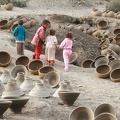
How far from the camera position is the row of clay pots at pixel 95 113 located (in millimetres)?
7254

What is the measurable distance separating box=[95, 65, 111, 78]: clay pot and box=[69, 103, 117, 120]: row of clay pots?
11.7 feet

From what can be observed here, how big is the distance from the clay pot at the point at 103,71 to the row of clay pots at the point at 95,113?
3579 millimetres

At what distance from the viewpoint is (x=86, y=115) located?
24.7ft

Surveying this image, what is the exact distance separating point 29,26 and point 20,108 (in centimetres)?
1014

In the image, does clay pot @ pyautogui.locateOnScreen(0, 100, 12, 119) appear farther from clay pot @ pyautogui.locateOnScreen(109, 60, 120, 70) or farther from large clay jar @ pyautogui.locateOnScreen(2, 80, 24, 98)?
clay pot @ pyautogui.locateOnScreen(109, 60, 120, 70)

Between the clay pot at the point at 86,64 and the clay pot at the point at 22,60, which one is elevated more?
the clay pot at the point at 22,60

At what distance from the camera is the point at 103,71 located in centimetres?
1181

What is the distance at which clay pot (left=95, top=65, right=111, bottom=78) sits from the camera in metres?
11.4

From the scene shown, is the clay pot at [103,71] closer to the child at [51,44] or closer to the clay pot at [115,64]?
the clay pot at [115,64]

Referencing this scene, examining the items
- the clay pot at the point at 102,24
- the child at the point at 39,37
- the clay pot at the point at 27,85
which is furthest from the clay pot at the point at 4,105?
the clay pot at the point at 102,24

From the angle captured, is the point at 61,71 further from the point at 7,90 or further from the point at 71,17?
the point at 71,17

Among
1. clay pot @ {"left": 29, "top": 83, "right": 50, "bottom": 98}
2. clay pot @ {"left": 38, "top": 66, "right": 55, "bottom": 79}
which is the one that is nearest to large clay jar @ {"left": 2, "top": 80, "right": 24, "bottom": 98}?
clay pot @ {"left": 29, "top": 83, "right": 50, "bottom": 98}

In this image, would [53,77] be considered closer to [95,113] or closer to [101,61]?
[95,113]

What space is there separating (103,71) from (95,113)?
4144mm
